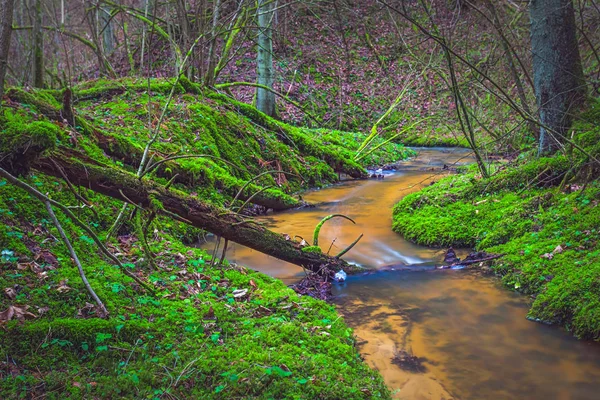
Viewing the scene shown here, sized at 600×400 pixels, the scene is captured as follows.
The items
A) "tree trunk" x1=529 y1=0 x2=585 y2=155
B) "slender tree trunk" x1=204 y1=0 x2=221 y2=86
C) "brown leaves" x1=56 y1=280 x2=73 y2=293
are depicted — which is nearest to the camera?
"brown leaves" x1=56 y1=280 x2=73 y2=293

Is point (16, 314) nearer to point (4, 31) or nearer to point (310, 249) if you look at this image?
A: point (4, 31)

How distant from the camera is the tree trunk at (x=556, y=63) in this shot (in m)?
6.63

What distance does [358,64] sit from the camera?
2197cm

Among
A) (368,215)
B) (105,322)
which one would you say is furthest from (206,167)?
(105,322)

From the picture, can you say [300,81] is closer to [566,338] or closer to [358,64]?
[358,64]

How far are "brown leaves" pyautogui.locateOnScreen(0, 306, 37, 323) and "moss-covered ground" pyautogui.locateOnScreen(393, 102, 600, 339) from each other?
173 inches

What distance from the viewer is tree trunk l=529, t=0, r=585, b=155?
6.63m

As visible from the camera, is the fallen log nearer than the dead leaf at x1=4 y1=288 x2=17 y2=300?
No

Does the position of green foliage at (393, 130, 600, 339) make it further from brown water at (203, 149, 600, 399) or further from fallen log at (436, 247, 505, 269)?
brown water at (203, 149, 600, 399)

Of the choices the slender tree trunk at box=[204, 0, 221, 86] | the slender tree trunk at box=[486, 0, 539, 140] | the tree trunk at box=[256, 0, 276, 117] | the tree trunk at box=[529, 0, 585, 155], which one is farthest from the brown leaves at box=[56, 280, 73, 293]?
the tree trunk at box=[256, 0, 276, 117]

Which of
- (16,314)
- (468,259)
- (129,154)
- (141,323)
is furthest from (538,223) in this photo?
(129,154)

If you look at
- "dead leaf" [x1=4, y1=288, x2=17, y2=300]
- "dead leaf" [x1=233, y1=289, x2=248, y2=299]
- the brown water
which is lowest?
the brown water

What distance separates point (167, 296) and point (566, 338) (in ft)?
11.7

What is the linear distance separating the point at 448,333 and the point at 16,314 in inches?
143
